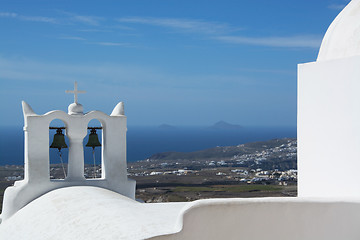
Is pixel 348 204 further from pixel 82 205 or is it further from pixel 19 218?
pixel 19 218

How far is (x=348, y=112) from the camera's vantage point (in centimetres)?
649

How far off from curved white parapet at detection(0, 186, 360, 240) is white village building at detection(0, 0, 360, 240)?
0.01 meters

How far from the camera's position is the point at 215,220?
5.11 metres

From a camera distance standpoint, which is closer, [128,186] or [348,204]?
[348,204]

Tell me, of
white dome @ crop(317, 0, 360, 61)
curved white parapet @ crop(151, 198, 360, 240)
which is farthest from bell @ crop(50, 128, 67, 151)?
curved white parapet @ crop(151, 198, 360, 240)

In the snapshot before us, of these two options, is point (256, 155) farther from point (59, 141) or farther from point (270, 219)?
point (270, 219)

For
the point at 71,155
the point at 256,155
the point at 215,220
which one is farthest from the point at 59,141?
the point at 256,155

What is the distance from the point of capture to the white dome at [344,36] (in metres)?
6.79

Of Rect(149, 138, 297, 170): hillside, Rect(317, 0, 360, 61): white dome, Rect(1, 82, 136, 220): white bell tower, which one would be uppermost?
Rect(317, 0, 360, 61): white dome

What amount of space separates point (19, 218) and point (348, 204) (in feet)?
15.3

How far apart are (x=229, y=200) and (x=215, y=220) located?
0.23 metres

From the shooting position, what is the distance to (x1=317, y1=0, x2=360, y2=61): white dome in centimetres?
Result: 679

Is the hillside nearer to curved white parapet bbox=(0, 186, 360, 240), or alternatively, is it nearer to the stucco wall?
the stucco wall

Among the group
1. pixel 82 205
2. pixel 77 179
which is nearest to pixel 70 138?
pixel 77 179
